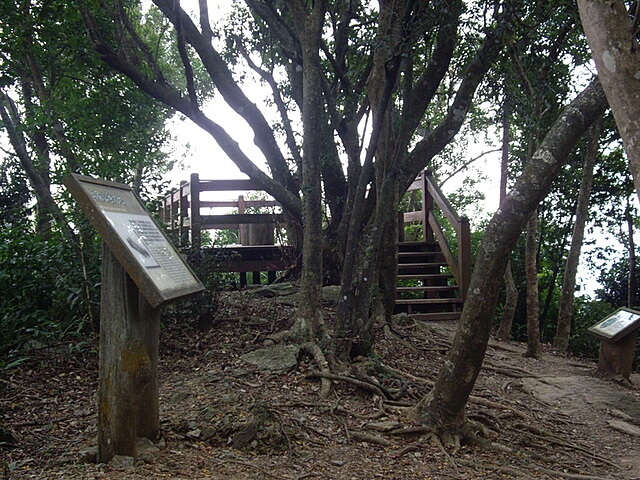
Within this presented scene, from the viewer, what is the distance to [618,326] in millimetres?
7492

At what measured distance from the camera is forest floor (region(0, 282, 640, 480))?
3.75m

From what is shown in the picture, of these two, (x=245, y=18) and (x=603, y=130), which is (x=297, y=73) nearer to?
(x=245, y=18)

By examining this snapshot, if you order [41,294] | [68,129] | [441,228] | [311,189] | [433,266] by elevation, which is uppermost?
[68,129]

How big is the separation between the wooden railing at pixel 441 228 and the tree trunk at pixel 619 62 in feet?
24.6

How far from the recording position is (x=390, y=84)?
5438 millimetres

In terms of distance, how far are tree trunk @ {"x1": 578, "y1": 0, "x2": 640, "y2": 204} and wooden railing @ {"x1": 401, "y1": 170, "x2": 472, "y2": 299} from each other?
7510 millimetres

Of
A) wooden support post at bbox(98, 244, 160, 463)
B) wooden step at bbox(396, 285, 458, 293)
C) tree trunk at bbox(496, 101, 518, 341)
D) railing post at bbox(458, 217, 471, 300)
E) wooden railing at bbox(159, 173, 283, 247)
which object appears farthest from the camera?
wooden step at bbox(396, 285, 458, 293)

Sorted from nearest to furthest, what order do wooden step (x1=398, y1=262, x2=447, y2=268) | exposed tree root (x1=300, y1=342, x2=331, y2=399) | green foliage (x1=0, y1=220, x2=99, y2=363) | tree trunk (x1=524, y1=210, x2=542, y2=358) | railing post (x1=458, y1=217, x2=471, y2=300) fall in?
exposed tree root (x1=300, y1=342, x2=331, y2=399), green foliage (x1=0, y1=220, x2=99, y2=363), tree trunk (x1=524, y1=210, x2=542, y2=358), railing post (x1=458, y1=217, x2=471, y2=300), wooden step (x1=398, y1=262, x2=447, y2=268)

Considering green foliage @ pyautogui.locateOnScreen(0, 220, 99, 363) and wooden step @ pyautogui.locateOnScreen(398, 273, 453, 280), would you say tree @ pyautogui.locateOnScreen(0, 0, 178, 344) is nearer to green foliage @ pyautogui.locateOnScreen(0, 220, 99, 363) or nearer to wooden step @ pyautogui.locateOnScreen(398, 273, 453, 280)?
green foliage @ pyautogui.locateOnScreen(0, 220, 99, 363)

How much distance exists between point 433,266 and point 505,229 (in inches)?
282

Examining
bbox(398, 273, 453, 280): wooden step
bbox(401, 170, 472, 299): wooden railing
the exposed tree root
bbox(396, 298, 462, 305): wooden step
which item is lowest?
the exposed tree root

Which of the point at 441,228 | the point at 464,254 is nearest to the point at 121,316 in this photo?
the point at 464,254

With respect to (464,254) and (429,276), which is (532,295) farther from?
(429,276)

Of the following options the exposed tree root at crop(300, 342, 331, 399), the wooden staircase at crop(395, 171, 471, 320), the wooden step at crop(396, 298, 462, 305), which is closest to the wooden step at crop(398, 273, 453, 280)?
the wooden staircase at crop(395, 171, 471, 320)
